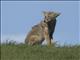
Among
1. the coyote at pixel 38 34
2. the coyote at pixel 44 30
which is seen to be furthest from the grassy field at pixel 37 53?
the coyote at pixel 38 34

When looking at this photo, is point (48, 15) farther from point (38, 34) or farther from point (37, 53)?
point (37, 53)

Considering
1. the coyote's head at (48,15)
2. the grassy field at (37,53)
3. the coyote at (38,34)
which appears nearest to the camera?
the grassy field at (37,53)

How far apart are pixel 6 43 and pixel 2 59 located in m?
1.33

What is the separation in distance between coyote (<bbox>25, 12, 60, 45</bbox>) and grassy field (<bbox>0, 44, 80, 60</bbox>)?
1271 millimetres

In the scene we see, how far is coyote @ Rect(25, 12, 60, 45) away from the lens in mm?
8438

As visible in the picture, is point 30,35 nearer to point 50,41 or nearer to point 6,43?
point 50,41

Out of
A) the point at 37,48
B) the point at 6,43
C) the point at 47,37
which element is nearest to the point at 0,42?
the point at 6,43

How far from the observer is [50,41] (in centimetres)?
824

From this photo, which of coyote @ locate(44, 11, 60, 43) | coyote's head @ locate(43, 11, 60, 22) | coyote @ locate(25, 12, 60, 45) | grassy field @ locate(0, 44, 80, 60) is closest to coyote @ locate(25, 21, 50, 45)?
coyote @ locate(25, 12, 60, 45)

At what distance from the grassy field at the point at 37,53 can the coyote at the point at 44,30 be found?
4.17ft

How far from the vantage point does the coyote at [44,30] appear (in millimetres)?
8438

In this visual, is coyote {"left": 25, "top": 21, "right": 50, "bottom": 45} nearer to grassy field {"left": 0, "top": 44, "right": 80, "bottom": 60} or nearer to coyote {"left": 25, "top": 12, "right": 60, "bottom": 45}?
coyote {"left": 25, "top": 12, "right": 60, "bottom": 45}

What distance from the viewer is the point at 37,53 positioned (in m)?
6.59

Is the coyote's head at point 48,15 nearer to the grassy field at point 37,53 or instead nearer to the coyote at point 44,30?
the coyote at point 44,30
